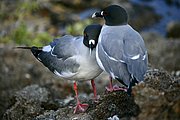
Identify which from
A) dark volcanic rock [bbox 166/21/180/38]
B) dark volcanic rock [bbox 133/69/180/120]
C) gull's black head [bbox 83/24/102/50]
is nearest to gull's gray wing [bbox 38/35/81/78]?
gull's black head [bbox 83/24/102/50]

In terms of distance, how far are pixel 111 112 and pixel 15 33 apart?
732cm

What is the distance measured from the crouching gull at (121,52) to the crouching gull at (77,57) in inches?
8.1

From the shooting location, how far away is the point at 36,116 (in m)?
5.81

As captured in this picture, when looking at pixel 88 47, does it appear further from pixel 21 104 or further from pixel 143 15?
pixel 143 15

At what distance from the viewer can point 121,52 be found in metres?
4.66

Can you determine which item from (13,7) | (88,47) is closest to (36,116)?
(88,47)

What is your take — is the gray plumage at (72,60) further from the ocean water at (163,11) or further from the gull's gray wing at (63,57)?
the ocean water at (163,11)

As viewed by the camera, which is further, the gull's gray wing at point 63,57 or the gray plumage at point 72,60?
the gull's gray wing at point 63,57

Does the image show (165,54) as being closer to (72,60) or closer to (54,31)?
(54,31)

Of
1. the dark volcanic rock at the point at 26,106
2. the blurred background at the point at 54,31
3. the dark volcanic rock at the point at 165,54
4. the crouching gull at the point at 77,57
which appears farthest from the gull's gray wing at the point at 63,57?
the dark volcanic rock at the point at 165,54

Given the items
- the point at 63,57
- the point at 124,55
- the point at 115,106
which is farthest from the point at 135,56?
the point at 63,57

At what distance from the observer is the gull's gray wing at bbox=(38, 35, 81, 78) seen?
5267 mm

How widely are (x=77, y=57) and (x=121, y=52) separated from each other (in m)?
0.72

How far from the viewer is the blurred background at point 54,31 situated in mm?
8977
